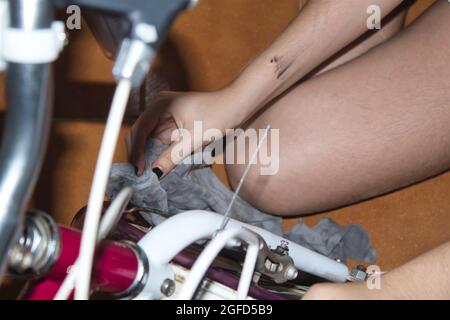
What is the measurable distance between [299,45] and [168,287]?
39cm

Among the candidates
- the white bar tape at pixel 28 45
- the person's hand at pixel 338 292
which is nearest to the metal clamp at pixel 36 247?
the white bar tape at pixel 28 45

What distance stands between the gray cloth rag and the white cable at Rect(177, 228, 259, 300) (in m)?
0.25

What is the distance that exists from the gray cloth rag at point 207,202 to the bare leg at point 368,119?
0.16 feet

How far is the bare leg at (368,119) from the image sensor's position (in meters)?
0.85

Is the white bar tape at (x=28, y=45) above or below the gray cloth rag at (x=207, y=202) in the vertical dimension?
below

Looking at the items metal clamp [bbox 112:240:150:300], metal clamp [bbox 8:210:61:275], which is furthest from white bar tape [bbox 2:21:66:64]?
metal clamp [bbox 112:240:150:300]

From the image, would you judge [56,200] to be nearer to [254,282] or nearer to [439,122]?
[254,282]

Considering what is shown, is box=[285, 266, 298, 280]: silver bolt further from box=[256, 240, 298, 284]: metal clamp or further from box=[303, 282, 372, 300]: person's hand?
box=[303, 282, 372, 300]: person's hand

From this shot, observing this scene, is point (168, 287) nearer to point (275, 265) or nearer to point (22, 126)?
point (275, 265)

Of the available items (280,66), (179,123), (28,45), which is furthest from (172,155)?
(28,45)

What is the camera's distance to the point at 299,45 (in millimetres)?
776

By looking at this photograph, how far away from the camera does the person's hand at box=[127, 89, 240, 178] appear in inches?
30.2

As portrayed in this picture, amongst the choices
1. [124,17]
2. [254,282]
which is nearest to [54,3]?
[124,17]

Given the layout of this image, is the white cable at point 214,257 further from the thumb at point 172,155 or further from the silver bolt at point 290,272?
the thumb at point 172,155
